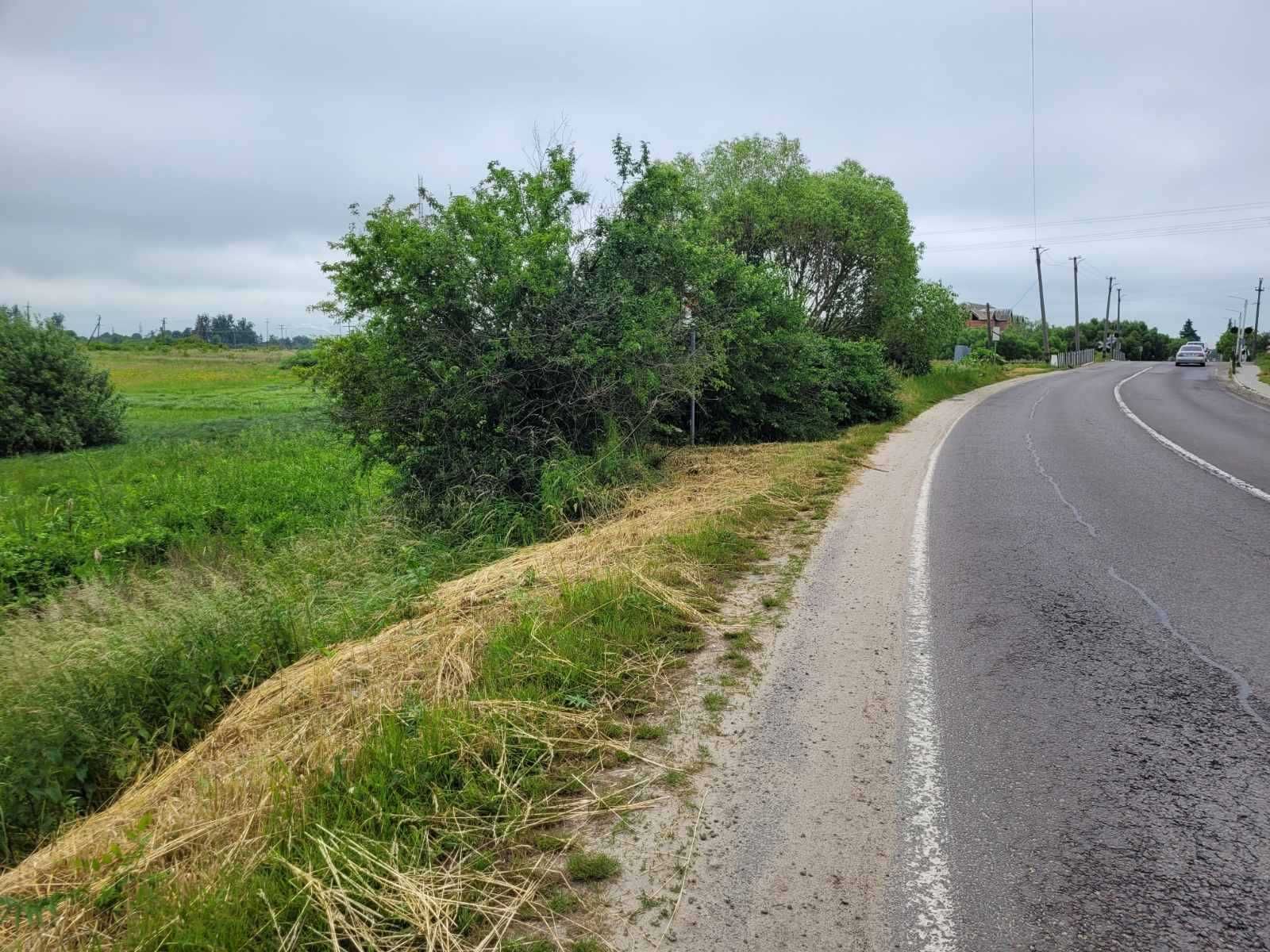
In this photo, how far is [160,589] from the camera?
9250 millimetres

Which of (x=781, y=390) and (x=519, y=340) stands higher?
(x=519, y=340)

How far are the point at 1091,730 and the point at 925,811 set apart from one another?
1.29 meters

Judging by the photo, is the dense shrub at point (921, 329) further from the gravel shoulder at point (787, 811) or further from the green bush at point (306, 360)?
the gravel shoulder at point (787, 811)

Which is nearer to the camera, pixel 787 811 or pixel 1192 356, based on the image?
pixel 787 811

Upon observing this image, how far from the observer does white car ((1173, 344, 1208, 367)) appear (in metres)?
57.8

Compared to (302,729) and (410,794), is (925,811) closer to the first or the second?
(410,794)

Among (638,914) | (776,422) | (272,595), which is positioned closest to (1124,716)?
(638,914)

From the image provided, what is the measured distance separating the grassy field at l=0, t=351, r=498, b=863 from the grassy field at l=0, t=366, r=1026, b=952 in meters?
0.72

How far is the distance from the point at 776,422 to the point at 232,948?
1519cm

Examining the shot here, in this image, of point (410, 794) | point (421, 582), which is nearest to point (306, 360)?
point (421, 582)

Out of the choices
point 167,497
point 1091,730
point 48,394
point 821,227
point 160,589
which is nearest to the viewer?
point 1091,730

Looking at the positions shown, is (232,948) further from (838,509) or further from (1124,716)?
(838,509)

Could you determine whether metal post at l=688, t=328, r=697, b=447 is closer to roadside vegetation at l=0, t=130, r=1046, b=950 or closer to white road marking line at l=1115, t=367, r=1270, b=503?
roadside vegetation at l=0, t=130, r=1046, b=950

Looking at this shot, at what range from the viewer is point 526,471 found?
11234 millimetres
